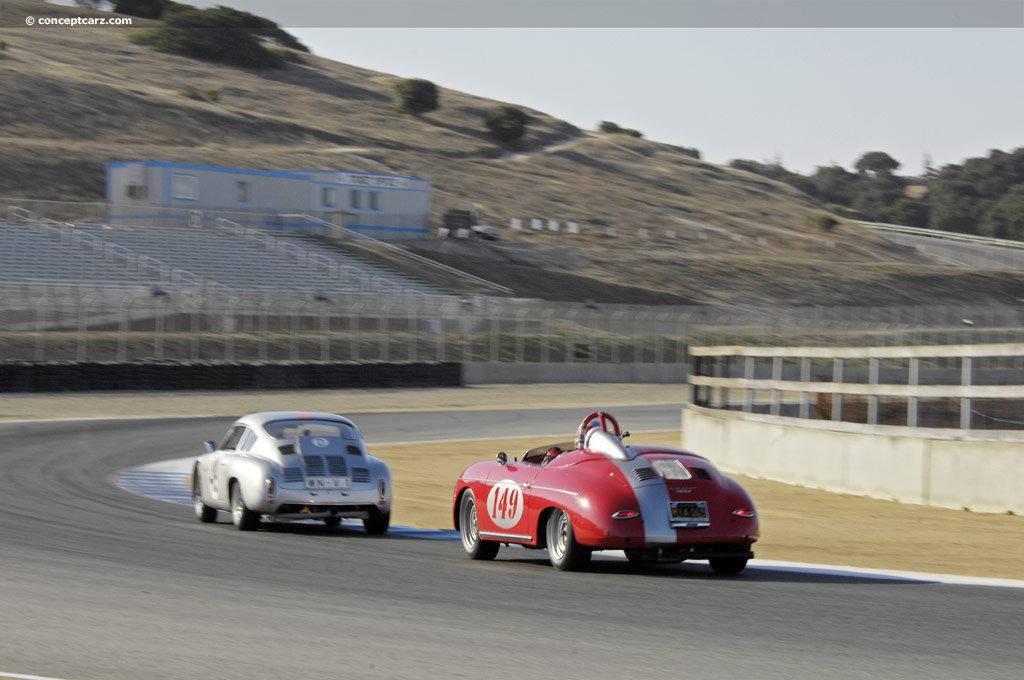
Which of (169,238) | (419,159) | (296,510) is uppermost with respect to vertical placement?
(419,159)

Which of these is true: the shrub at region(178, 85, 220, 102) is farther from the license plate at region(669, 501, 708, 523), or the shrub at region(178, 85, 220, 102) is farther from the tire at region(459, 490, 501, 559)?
the license plate at region(669, 501, 708, 523)

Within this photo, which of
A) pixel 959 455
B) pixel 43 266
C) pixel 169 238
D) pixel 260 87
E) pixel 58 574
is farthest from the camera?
pixel 260 87

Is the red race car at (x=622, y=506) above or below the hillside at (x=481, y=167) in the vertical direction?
below

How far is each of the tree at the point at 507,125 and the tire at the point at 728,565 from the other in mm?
125646

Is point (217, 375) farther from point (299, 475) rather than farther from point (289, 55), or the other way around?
point (289, 55)

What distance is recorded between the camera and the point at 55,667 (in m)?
7.04

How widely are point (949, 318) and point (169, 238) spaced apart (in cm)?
3677

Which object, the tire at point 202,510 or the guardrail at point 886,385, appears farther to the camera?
the guardrail at point 886,385

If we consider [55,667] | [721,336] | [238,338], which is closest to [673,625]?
[55,667]

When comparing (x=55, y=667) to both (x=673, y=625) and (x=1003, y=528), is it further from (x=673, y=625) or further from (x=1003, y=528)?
(x=1003, y=528)

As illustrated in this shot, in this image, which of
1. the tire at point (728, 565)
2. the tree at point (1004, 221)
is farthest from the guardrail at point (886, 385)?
the tree at point (1004, 221)

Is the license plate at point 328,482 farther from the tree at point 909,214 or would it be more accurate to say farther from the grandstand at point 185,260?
the tree at point 909,214

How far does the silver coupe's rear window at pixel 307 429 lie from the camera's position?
14.7 m

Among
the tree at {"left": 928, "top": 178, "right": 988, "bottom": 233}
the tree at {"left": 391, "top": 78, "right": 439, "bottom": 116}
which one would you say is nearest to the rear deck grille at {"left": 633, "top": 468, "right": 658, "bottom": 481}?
the tree at {"left": 391, "top": 78, "right": 439, "bottom": 116}
